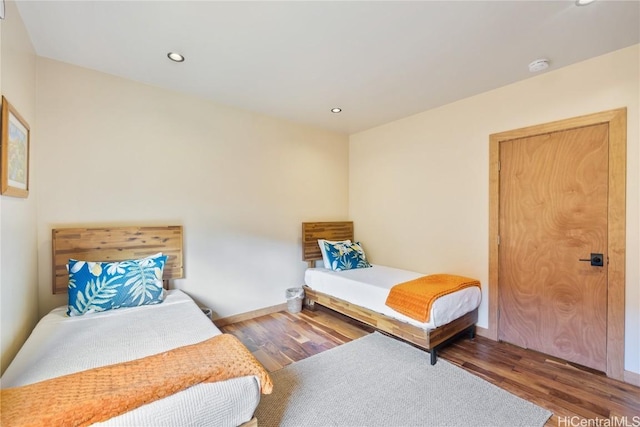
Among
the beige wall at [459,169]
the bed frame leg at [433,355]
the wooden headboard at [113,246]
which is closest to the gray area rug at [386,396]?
the bed frame leg at [433,355]

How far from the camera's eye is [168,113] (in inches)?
114

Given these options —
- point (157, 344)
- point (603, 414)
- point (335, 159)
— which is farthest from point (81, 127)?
point (603, 414)

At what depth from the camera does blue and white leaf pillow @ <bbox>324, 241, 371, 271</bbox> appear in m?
3.62

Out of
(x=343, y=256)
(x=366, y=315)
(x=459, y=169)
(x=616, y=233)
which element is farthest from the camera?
(x=343, y=256)

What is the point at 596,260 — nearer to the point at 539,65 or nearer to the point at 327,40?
the point at 539,65

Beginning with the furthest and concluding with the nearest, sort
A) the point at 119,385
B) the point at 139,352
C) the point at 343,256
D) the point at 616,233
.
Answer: the point at 343,256 < the point at 616,233 < the point at 139,352 < the point at 119,385

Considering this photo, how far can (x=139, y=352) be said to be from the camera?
1584mm

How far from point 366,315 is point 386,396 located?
0.98m

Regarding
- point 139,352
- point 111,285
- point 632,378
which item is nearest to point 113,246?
point 111,285

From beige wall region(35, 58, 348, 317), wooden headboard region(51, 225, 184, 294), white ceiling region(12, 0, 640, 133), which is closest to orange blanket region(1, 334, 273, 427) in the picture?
wooden headboard region(51, 225, 184, 294)

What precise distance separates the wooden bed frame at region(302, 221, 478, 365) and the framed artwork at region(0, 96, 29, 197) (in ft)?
8.87

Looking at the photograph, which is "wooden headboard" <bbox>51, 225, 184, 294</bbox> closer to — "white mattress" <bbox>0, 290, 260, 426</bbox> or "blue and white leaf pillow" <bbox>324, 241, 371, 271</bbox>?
"white mattress" <bbox>0, 290, 260, 426</bbox>

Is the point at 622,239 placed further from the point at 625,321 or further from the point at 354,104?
the point at 354,104

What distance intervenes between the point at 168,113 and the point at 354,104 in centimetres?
203
